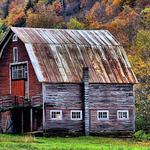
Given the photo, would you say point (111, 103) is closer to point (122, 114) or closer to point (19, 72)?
point (122, 114)

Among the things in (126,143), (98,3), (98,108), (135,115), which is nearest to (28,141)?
(126,143)

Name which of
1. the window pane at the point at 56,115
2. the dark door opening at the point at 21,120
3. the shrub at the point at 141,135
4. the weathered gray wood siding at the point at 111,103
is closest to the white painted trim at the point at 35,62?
the window pane at the point at 56,115

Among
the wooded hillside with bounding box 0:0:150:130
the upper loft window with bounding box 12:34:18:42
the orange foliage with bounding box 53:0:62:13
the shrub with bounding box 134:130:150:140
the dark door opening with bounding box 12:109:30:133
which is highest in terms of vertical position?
the orange foliage with bounding box 53:0:62:13

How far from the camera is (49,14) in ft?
408

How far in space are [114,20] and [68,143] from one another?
74.6m

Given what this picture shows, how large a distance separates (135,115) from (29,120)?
417 inches

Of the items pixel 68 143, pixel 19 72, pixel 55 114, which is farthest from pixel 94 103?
pixel 68 143

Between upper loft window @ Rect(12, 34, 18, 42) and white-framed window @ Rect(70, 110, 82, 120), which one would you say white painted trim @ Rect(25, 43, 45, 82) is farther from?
white-framed window @ Rect(70, 110, 82, 120)

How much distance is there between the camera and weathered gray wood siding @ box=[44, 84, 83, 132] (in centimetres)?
6531

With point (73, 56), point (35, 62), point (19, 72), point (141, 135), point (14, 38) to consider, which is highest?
point (14, 38)

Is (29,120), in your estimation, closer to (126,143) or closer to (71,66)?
(71,66)

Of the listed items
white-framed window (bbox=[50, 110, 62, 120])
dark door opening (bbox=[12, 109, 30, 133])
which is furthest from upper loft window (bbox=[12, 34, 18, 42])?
white-framed window (bbox=[50, 110, 62, 120])

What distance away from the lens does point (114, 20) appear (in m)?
130

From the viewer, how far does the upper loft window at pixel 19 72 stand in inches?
2685
